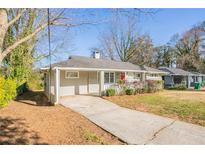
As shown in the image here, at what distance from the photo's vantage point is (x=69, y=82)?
17.3 metres

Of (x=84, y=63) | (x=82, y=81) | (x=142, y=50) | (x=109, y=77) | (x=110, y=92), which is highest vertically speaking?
(x=142, y=50)

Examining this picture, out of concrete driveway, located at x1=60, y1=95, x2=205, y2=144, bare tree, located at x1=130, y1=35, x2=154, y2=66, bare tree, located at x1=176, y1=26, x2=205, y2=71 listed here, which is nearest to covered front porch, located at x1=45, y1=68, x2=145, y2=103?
concrete driveway, located at x1=60, y1=95, x2=205, y2=144

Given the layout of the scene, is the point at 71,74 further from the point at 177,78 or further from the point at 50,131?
the point at 177,78

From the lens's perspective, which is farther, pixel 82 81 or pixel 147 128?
pixel 82 81

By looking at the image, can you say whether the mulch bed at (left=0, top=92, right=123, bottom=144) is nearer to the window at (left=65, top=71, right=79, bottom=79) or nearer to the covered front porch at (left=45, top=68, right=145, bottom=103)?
the covered front porch at (left=45, top=68, right=145, bottom=103)

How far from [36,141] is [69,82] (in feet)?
36.9

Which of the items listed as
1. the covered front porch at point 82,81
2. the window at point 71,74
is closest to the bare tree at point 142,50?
the covered front porch at point 82,81

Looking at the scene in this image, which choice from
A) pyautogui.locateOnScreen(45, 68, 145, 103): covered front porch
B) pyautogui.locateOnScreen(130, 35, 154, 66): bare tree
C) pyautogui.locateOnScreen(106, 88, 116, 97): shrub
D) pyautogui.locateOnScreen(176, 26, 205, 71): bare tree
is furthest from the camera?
pyautogui.locateOnScreen(176, 26, 205, 71): bare tree

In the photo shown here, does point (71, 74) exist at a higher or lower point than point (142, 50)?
lower

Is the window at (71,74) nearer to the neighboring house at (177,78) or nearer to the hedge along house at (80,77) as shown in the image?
the hedge along house at (80,77)

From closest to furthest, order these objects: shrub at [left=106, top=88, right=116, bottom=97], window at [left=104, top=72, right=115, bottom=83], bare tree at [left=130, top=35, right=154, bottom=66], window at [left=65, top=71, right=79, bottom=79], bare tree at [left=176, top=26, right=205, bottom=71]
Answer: shrub at [left=106, top=88, right=116, bottom=97], window at [left=65, top=71, right=79, bottom=79], window at [left=104, top=72, right=115, bottom=83], bare tree at [left=130, top=35, right=154, bottom=66], bare tree at [left=176, top=26, right=205, bottom=71]

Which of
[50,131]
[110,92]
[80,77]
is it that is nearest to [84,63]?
[80,77]
